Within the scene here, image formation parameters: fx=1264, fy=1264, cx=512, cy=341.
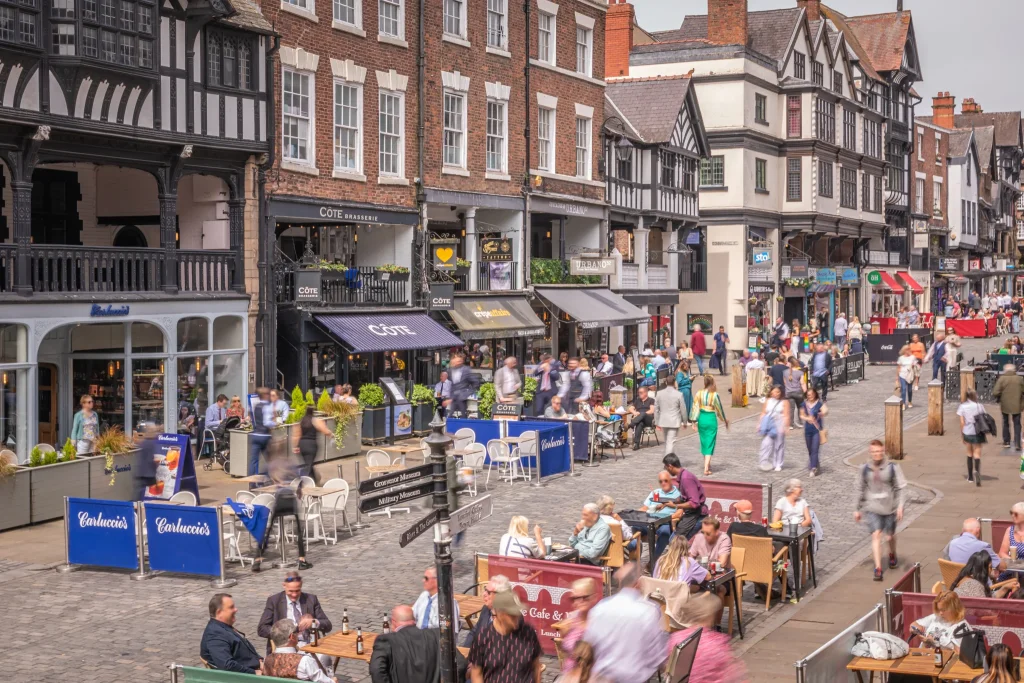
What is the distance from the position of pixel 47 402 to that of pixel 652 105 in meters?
27.4

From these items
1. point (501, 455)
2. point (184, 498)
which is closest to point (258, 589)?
point (184, 498)

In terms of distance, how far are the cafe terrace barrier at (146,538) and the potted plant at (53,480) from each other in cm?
293

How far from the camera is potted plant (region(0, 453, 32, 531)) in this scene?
17781 millimetres

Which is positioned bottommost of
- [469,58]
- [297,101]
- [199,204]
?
[199,204]

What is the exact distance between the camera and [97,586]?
14906 mm

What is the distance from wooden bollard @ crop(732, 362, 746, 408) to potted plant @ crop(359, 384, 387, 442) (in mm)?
11280

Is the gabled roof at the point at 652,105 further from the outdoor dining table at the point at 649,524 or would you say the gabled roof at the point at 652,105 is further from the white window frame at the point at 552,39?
the outdoor dining table at the point at 649,524

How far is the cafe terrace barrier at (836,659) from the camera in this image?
31.0 feet

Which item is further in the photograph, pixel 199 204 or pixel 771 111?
pixel 771 111

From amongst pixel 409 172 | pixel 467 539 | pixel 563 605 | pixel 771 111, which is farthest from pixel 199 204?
pixel 771 111

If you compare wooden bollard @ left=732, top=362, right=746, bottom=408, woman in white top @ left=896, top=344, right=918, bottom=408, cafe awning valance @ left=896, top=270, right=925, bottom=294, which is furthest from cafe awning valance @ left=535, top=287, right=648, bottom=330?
cafe awning valance @ left=896, top=270, right=925, bottom=294

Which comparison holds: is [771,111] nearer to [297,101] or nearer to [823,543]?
[297,101]

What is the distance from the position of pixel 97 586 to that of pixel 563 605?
5984mm

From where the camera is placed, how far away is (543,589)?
12414 mm
